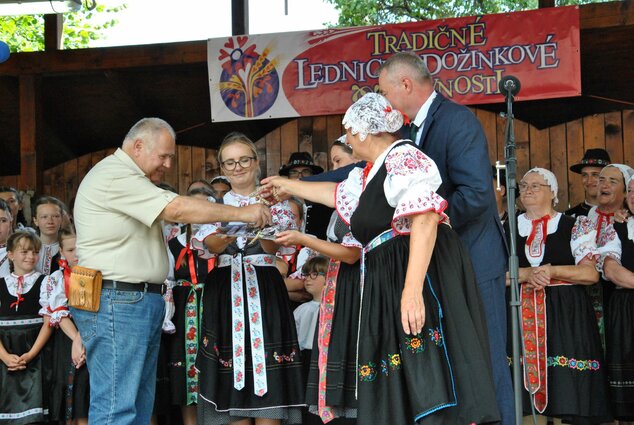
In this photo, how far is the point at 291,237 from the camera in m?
4.06

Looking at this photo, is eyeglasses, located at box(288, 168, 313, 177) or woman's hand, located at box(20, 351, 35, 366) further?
eyeglasses, located at box(288, 168, 313, 177)

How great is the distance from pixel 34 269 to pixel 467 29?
3690mm

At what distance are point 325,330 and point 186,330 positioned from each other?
5.70ft

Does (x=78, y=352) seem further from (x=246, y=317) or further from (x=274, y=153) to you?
(x=274, y=153)

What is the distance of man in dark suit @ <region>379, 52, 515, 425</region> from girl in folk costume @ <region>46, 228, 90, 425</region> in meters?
2.57

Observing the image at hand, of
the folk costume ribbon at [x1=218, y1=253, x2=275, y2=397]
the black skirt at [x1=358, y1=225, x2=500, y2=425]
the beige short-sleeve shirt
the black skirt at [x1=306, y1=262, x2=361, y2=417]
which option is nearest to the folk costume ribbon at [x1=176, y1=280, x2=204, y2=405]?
the folk costume ribbon at [x1=218, y1=253, x2=275, y2=397]

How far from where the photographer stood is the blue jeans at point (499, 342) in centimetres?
397

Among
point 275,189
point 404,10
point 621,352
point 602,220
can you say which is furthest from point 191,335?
point 404,10

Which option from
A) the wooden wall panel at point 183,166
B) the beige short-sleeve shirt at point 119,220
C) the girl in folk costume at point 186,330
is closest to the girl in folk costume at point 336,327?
the beige short-sleeve shirt at point 119,220

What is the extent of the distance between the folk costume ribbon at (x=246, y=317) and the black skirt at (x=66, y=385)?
1.44 metres

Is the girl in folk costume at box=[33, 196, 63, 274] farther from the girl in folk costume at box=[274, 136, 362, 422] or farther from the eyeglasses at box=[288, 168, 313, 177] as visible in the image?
the girl in folk costume at box=[274, 136, 362, 422]

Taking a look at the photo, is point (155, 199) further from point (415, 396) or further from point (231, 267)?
point (415, 396)

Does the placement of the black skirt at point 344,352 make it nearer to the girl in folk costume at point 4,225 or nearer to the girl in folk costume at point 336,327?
the girl in folk costume at point 336,327

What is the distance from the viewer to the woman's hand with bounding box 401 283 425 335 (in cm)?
343
